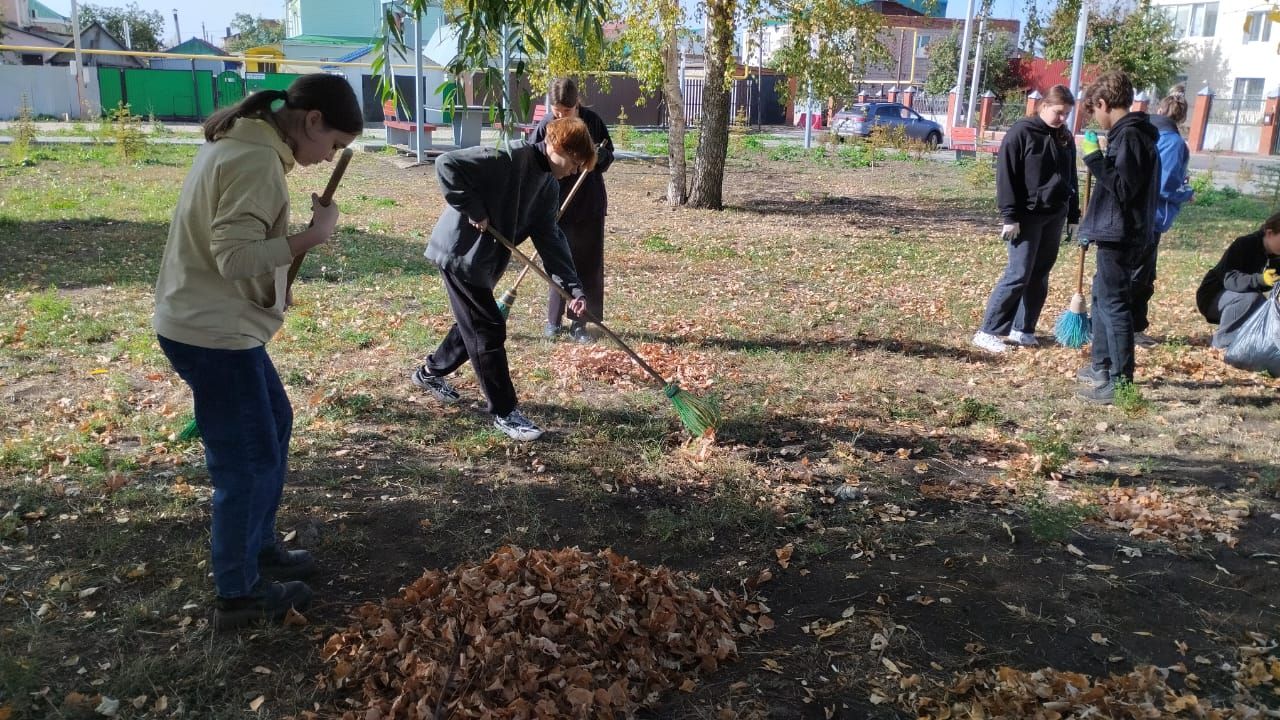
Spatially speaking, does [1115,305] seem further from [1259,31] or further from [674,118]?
[1259,31]

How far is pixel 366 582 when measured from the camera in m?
3.62

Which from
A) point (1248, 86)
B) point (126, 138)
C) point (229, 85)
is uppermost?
point (1248, 86)

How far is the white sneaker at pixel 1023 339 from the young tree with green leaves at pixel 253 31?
72854 mm

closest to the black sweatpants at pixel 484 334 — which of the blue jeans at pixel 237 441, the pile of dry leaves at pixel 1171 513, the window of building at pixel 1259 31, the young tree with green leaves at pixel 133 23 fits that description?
the blue jeans at pixel 237 441

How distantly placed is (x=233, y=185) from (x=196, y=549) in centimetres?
170

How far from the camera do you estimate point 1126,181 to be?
5.49m

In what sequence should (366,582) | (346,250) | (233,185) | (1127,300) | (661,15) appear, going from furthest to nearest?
(661,15)
(346,250)
(1127,300)
(366,582)
(233,185)

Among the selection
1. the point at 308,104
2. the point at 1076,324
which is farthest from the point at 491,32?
the point at 1076,324

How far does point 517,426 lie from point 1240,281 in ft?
15.8

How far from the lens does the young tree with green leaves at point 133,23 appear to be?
64375 mm

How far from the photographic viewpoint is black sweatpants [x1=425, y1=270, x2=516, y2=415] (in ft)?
15.7

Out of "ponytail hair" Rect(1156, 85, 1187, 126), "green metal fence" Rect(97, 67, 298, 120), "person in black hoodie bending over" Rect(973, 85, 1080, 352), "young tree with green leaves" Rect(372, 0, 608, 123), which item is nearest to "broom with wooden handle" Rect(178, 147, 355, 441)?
"young tree with green leaves" Rect(372, 0, 608, 123)

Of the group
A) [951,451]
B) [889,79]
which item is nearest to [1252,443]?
[951,451]

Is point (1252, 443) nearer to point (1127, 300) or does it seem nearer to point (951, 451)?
point (1127, 300)
